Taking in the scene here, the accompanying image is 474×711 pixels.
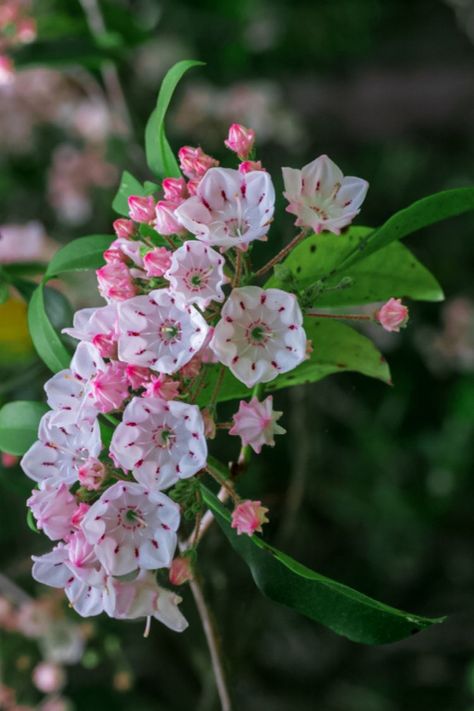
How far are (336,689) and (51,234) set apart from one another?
140cm

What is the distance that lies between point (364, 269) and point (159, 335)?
0.29m

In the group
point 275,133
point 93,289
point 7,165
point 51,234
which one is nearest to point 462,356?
point 275,133

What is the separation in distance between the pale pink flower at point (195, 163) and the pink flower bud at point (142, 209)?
0.04m

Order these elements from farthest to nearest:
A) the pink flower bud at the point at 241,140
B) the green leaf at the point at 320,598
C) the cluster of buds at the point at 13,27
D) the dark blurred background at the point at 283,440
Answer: the dark blurred background at the point at 283,440 < the cluster of buds at the point at 13,27 < the pink flower bud at the point at 241,140 < the green leaf at the point at 320,598

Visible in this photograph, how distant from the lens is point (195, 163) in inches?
32.9

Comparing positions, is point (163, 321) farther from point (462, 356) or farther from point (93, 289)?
point (462, 356)

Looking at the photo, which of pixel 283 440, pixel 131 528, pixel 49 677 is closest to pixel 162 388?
pixel 131 528

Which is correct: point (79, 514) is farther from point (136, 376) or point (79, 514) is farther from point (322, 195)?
point (322, 195)

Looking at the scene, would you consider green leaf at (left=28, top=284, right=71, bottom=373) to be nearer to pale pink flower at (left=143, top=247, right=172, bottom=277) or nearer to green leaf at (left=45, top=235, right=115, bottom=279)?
green leaf at (left=45, top=235, right=115, bottom=279)

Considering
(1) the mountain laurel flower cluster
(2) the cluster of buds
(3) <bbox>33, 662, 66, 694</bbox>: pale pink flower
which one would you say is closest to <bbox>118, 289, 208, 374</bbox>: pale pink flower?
(1) the mountain laurel flower cluster

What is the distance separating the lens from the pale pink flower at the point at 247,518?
0.77m

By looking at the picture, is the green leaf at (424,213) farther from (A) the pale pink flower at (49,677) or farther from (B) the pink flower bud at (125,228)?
(A) the pale pink flower at (49,677)

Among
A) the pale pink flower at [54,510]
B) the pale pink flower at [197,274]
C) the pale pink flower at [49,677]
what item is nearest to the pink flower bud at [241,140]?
the pale pink flower at [197,274]

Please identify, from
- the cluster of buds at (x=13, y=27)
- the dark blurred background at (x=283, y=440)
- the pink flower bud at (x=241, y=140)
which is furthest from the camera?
the dark blurred background at (x=283, y=440)
